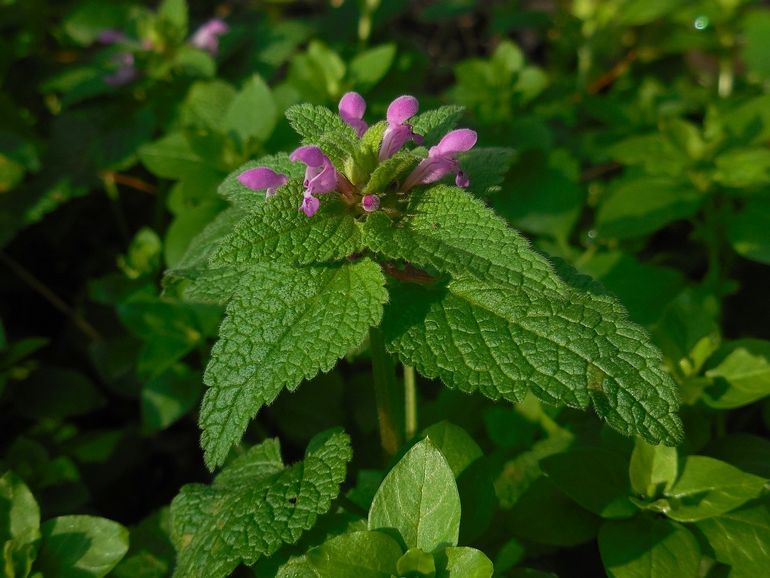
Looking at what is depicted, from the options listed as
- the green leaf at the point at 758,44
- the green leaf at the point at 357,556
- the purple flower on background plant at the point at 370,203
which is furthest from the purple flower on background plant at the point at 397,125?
the green leaf at the point at 758,44

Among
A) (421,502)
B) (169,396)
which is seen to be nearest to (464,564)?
(421,502)

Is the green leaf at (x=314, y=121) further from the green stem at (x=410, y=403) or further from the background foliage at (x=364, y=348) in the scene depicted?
the green stem at (x=410, y=403)

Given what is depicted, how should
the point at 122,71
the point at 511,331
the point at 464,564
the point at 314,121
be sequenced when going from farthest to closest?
the point at 122,71, the point at 314,121, the point at 511,331, the point at 464,564

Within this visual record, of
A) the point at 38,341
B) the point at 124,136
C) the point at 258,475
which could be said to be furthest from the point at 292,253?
the point at 124,136

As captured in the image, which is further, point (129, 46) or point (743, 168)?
point (129, 46)

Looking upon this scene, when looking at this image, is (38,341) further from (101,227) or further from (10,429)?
(101,227)

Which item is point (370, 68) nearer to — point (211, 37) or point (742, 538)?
point (211, 37)

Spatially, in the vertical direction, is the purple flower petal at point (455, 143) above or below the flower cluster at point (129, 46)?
above
